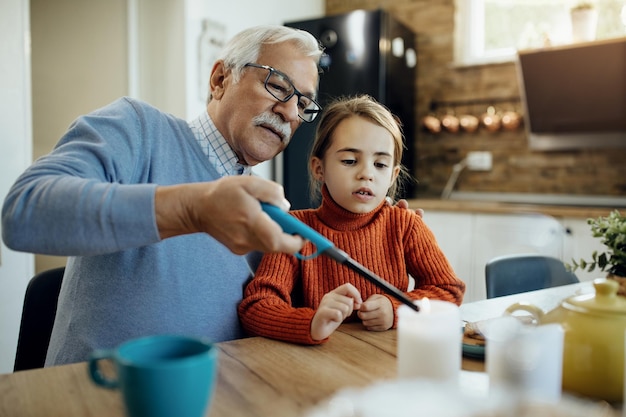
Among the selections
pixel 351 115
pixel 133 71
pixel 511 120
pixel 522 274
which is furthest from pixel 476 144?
pixel 351 115

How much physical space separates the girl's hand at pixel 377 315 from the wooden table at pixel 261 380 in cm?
6

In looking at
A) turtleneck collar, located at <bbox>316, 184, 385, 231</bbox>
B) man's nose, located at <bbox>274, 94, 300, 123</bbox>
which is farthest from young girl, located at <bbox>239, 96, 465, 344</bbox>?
man's nose, located at <bbox>274, 94, 300, 123</bbox>

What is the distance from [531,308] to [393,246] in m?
0.54

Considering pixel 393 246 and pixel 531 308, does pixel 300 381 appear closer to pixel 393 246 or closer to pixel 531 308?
pixel 531 308

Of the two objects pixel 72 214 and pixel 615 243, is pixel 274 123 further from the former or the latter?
pixel 615 243

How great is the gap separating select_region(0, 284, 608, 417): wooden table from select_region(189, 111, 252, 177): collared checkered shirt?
0.51 m

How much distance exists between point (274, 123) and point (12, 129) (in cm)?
144

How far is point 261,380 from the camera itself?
0.75 metres

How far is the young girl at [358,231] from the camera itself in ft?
3.89

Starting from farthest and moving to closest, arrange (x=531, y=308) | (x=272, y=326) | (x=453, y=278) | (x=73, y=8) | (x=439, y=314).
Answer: (x=73, y=8) < (x=453, y=278) < (x=272, y=326) < (x=531, y=308) < (x=439, y=314)

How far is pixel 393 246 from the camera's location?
50.6 inches

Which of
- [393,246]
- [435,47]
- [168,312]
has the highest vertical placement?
[435,47]

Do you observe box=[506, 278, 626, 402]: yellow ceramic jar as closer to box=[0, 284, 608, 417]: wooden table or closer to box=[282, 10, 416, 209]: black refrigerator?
box=[0, 284, 608, 417]: wooden table

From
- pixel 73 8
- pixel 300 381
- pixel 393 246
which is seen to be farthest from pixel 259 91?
pixel 73 8
